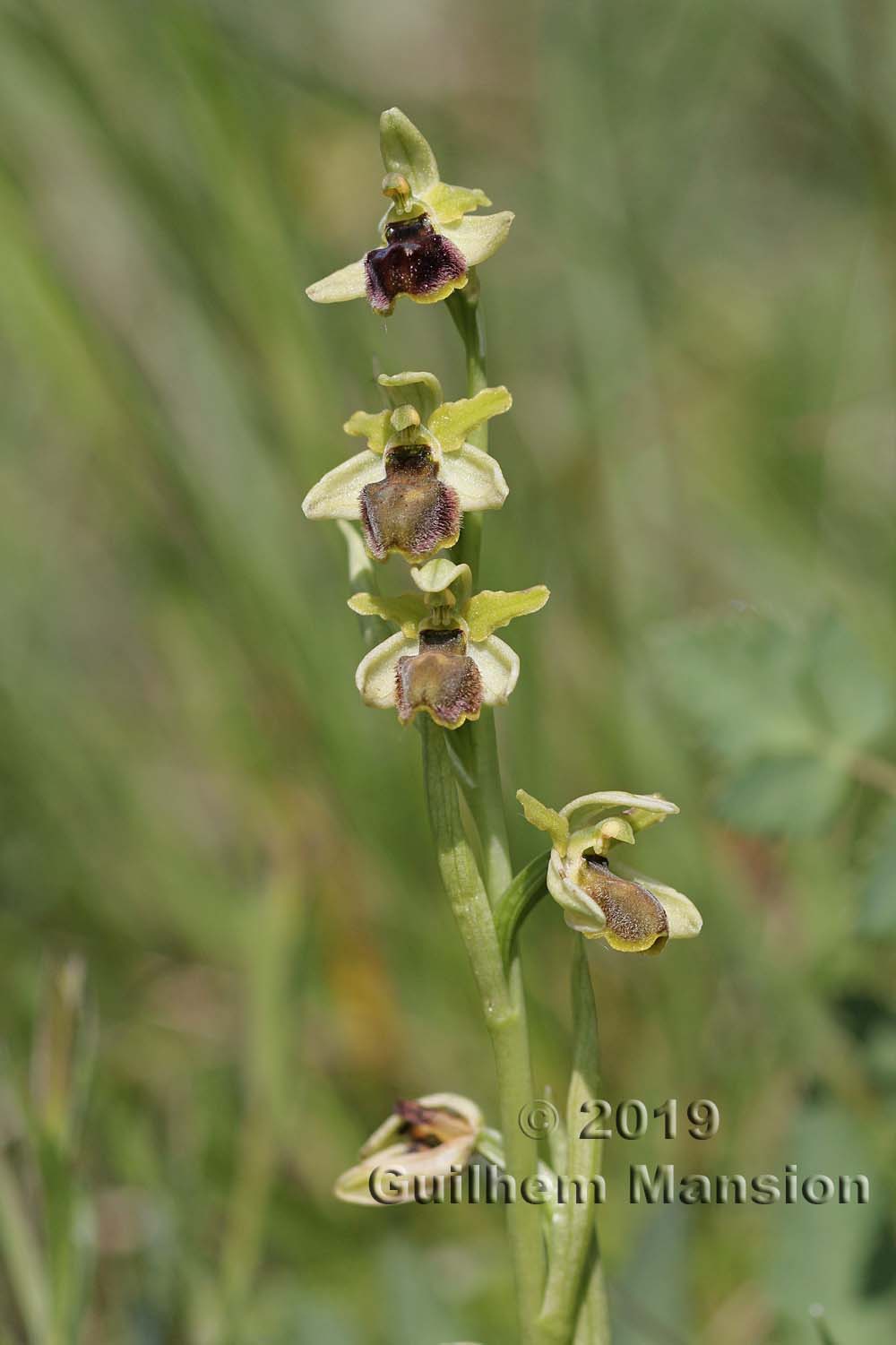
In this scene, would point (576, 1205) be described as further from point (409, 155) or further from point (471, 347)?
point (409, 155)

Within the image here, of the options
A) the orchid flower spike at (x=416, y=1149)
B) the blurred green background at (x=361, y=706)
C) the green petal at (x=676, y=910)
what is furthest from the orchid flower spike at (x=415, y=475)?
the blurred green background at (x=361, y=706)

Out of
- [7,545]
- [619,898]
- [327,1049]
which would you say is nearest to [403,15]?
[7,545]

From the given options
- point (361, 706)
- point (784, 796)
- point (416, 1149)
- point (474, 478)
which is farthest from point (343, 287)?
point (361, 706)

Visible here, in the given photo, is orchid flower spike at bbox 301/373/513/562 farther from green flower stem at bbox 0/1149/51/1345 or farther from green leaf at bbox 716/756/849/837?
green flower stem at bbox 0/1149/51/1345

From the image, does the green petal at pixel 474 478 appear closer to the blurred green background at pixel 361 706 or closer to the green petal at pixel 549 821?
the green petal at pixel 549 821

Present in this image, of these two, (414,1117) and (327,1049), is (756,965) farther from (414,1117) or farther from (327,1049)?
(414,1117)

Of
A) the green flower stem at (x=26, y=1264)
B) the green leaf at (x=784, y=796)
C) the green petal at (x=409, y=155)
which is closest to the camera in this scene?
the green petal at (x=409, y=155)

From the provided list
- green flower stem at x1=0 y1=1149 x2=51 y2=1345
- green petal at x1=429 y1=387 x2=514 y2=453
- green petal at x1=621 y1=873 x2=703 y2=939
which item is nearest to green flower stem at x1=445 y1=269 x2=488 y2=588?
green petal at x1=429 y1=387 x2=514 y2=453
